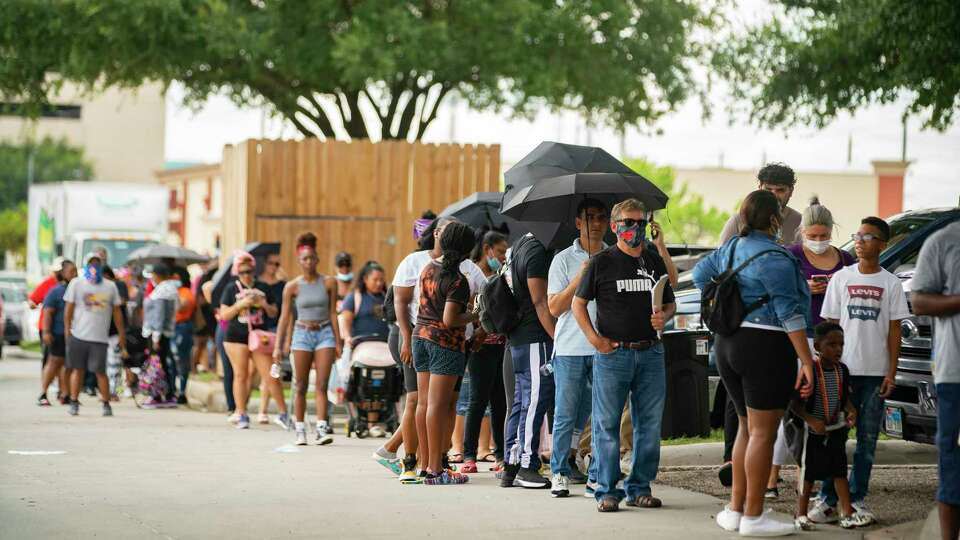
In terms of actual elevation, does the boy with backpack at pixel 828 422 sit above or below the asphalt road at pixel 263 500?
above

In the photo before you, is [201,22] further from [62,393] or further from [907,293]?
[907,293]

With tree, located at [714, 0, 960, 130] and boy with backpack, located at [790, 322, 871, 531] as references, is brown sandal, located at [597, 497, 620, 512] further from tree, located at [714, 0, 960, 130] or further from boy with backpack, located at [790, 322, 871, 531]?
tree, located at [714, 0, 960, 130]

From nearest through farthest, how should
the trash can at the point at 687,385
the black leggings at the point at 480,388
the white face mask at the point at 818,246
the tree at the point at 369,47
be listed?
the white face mask at the point at 818,246 < the black leggings at the point at 480,388 < the trash can at the point at 687,385 < the tree at the point at 369,47

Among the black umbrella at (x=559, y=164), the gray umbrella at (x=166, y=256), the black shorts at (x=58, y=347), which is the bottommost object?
the black shorts at (x=58, y=347)

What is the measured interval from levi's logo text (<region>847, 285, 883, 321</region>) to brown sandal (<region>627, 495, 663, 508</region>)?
1686 mm

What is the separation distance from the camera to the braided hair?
10844 mm

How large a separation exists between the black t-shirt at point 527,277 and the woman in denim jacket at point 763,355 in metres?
2.14

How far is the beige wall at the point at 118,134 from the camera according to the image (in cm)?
8375

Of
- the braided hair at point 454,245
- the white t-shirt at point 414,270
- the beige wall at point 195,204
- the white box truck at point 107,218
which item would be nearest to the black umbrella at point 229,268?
the white t-shirt at point 414,270

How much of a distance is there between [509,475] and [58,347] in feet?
32.5

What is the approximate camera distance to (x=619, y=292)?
945cm

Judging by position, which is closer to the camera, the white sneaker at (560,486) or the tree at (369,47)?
the white sneaker at (560,486)

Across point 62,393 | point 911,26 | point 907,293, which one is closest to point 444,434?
point 907,293

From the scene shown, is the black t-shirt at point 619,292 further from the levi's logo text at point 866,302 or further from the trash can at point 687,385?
the trash can at point 687,385
